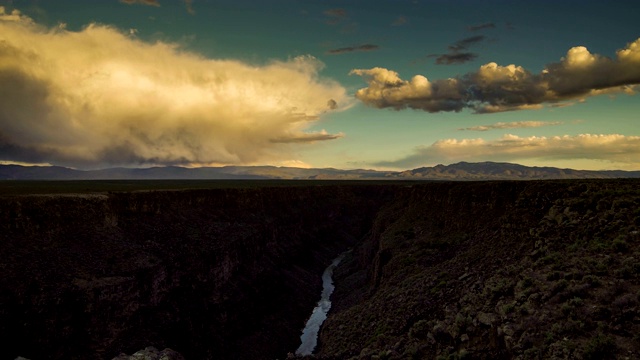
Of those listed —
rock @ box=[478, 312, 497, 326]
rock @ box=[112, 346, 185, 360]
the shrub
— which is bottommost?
rock @ box=[112, 346, 185, 360]

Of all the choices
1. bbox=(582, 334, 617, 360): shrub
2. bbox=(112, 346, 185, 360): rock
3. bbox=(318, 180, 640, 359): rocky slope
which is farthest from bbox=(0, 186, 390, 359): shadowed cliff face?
bbox=(582, 334, 617, 360): shrub

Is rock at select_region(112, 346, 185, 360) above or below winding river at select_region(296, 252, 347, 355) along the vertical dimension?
above

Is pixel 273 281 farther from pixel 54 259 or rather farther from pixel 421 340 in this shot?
pixel 421 340

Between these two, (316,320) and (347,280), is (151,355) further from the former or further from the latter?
(347,280)

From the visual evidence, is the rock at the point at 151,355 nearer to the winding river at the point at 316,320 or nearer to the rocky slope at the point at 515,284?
the rocky slope at the point at 515,284

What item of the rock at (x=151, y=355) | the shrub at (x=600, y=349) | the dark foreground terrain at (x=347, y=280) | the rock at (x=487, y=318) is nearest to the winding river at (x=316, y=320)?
the dark foreground terrain at (x=347, y=280)

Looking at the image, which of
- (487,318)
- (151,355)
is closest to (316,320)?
(151,355)

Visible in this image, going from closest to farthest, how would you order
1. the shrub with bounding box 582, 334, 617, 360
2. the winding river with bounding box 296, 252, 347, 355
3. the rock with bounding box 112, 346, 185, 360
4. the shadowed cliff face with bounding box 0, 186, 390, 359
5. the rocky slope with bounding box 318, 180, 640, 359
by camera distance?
the shrub with bounding box 582, 334, 617, 360
the rocky slope with bounding box 318, 180, 640, 359
the rock with bounding box 112, 346, 185, 360
the shadowed cliff face with bounding box 0, 186, 390, 359
the winding river with bounding box 296, 252, 347, 355

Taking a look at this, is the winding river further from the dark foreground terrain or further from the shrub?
the shrub
